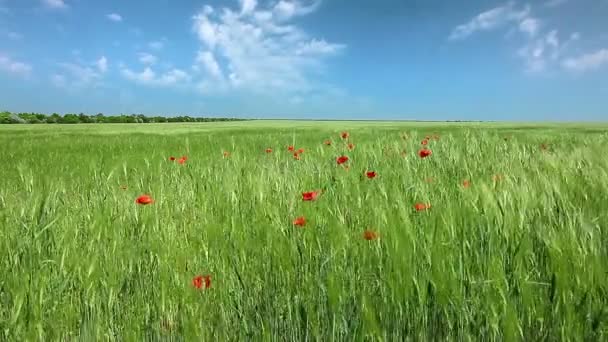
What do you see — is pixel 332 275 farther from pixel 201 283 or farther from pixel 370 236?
pixel 201 283

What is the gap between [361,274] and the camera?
1.32 m

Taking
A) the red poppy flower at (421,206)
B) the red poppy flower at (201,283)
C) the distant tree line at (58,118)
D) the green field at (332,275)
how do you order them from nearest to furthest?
1. the green field at (332,275)
2. the red poppy flower at (201,283)
3. the red poppy flower at (421,206)
4. the distant tree line at (58,118)

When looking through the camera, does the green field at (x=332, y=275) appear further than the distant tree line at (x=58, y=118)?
No

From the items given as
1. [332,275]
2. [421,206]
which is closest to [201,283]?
[332,275]

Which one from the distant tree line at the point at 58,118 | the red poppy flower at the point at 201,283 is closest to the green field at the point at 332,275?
the red poppy flower at the point at 201,283

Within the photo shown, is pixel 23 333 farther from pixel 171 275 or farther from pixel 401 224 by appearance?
pixel 401 224

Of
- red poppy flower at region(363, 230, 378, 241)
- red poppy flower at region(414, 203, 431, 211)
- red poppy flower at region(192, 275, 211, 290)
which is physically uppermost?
red poppy flower at region(414, 203, 431, 211)

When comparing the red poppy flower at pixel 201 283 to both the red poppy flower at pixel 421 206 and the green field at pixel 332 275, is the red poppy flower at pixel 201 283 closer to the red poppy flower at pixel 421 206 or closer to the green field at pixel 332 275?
the green field at pixel 332 275

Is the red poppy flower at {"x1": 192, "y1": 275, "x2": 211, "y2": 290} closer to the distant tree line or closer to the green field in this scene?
the green field

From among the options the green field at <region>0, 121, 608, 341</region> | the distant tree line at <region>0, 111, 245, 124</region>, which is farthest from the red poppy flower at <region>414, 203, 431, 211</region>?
the distant tree line at <region>0, 111, 245, 124</region>

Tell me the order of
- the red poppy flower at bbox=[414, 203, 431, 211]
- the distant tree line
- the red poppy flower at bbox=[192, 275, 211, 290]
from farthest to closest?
the distant tree line, the red poppy flower at bbox=[414, 203, 431, 211], the red poppy flower at bbox=[192, 275, 211, 290]

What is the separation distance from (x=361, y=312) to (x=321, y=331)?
0.44ft

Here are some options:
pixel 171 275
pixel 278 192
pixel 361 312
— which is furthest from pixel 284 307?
pixel 278 192

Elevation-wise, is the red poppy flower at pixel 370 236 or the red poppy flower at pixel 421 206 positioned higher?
the red poppy flower at pixel 421 206
